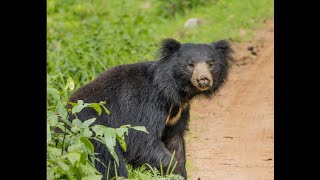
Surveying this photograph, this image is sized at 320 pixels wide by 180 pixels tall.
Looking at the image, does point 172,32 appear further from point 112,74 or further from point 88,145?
point 88,145

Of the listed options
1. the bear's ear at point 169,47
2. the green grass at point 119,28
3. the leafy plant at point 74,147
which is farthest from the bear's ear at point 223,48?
the green grass at point 119,28

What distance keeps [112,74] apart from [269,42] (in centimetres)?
534

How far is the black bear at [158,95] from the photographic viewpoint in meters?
5.10

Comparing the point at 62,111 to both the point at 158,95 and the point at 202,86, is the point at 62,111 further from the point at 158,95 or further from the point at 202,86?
the point at 202,86

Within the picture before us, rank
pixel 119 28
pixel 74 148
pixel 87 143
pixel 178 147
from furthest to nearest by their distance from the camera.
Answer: pixel 119 28 → pixel 178 147 → pixel 87 143 → pixel 74 148

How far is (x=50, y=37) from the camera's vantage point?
9023 mm

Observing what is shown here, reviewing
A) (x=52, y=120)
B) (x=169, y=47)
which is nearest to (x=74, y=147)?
(x=52, y=120)

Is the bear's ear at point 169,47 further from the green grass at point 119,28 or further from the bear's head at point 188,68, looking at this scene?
the green grass at point 119,28

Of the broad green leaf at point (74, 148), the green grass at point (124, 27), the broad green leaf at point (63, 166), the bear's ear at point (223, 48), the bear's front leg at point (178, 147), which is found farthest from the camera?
the green grass at point (124, 27)

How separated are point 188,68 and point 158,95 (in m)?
0.34

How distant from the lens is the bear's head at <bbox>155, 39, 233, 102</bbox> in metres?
5.31

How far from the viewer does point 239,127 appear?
697 centimetres

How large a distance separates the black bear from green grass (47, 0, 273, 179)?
160 centimetres
